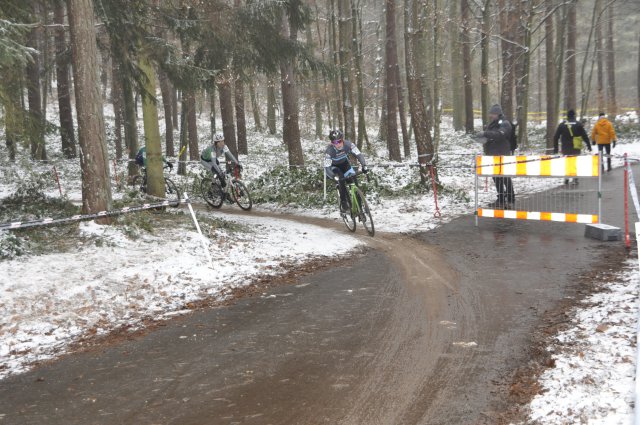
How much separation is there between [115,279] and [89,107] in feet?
10.6

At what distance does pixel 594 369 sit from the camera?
4305 mm

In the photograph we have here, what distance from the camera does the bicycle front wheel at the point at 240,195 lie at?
50.1ft

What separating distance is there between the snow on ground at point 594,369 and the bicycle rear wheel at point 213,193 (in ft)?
38.4

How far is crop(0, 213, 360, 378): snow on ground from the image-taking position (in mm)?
6145

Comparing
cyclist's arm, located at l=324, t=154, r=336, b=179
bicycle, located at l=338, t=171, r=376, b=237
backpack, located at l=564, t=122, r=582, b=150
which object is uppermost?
backpack, located at l=564, t=122, r=582, b=150

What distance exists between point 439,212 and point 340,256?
14.6 ft

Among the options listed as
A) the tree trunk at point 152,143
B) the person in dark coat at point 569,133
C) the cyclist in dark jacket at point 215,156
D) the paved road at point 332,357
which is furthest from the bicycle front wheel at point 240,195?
the person in dark coat at point 569,133

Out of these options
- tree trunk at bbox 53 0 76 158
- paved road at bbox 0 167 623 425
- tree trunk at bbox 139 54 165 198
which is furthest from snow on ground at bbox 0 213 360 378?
tree trunk at bbox 53 0 76 158

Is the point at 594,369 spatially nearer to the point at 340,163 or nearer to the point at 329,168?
the point at 329,168

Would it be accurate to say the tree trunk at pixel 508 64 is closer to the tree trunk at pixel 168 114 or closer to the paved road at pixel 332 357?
the paved road at pixel 332 357

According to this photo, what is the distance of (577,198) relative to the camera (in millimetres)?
12758

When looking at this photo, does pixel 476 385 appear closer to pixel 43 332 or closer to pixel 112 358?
pixel 112 358

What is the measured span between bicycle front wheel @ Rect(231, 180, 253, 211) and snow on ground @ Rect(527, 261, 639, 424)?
1079 centimetres

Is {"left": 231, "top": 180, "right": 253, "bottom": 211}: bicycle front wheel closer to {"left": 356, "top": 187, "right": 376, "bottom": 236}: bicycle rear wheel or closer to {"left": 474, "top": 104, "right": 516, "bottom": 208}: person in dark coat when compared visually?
{"left": 356, "top": 187, "right": 376, "bottom": 236}: bicycle rear wheel
